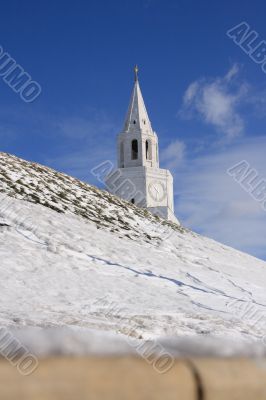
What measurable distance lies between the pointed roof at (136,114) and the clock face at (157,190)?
6339mm

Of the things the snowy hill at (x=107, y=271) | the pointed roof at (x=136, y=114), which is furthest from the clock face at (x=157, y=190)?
the snowy hill at (x=107, y=271)

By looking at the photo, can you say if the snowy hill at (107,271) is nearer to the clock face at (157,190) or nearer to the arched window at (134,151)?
the clock face at (157,190)

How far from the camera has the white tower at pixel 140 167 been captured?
4658 centimetres

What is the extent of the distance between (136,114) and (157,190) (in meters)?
9.40

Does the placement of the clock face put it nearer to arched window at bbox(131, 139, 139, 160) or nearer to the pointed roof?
arched window at bbox(131, 139, 139, 160)

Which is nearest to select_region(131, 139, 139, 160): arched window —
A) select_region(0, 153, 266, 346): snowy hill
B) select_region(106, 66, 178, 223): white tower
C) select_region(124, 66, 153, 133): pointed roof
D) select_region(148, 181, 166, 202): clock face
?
select_region(106, 66, 178, 223): white tower

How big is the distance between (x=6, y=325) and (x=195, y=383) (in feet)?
3.70

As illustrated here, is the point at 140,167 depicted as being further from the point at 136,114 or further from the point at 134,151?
the point at 136,114

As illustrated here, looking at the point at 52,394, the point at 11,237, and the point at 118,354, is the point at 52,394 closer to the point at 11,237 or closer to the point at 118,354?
the point at 118,354

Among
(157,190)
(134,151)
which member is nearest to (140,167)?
(157,190)

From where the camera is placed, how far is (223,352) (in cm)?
242

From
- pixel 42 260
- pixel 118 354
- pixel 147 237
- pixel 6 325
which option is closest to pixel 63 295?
pixel 42 260

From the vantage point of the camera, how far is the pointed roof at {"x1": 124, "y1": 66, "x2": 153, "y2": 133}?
166ft

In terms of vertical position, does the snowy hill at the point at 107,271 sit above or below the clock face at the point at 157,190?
below
